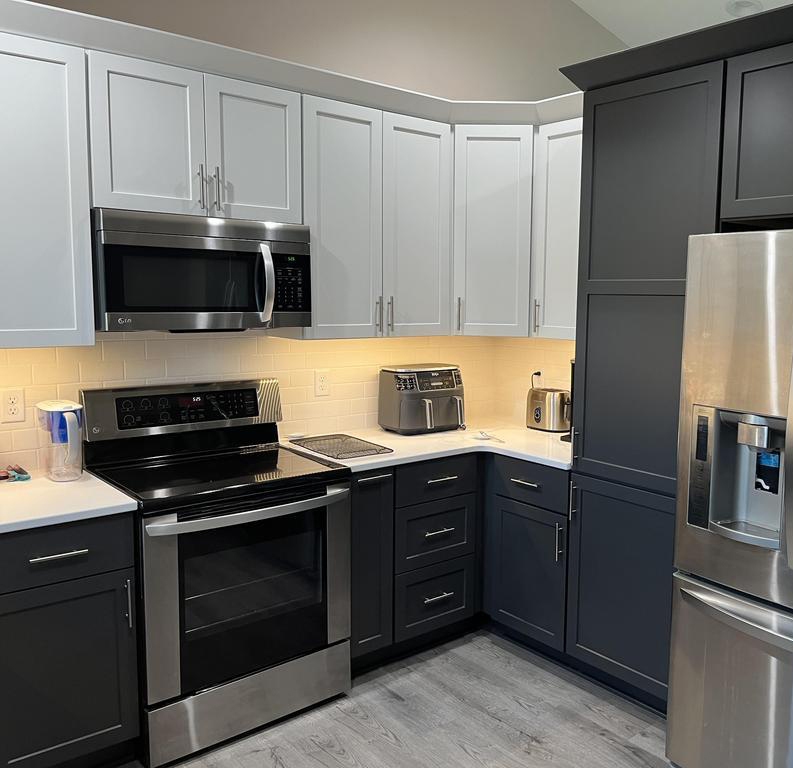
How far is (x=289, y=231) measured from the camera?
Result: 9.49ft

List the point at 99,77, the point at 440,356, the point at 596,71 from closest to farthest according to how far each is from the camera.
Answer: the point at 99,77, the point at 596,71, the point at 440,356

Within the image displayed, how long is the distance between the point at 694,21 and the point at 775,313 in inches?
97.2

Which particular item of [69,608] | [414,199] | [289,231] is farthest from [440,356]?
[69,608]

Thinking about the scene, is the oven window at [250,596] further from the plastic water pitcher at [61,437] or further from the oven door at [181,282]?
the oven door at [181,282]

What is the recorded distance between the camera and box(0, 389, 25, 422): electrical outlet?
267 centimetres

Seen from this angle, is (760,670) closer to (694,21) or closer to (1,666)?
(1,666)

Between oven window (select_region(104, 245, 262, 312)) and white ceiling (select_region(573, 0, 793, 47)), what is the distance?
258cm

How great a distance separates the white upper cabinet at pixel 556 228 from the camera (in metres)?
3.23

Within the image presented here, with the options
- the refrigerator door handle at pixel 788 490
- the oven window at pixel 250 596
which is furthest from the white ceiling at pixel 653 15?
the oven window at pixel 250 596

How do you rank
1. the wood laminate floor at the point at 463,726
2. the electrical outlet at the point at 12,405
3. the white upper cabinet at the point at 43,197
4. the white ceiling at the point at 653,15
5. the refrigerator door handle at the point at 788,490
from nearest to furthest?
the refrigerator door handle at the point at 788,490, the white upper cabinet at the point at 43,197, the wood laminate floor at the point at 463,726, the electrical outlet at the point at 12,405, the white ceiling at the point at 653,15

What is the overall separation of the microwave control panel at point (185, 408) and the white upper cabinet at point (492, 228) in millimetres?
1021

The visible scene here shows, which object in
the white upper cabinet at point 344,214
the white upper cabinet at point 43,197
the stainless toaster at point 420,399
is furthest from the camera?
the stainless toaster at point 420,399

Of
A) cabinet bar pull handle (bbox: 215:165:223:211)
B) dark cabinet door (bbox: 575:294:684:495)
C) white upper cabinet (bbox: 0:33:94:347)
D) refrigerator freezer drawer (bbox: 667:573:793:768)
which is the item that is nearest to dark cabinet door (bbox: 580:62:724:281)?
dark cabinet door (bbox: 575:294:684:495)

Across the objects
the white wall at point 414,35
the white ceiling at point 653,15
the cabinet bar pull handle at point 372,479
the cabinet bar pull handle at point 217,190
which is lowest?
the cabinet bar pull handle at point 372,479
